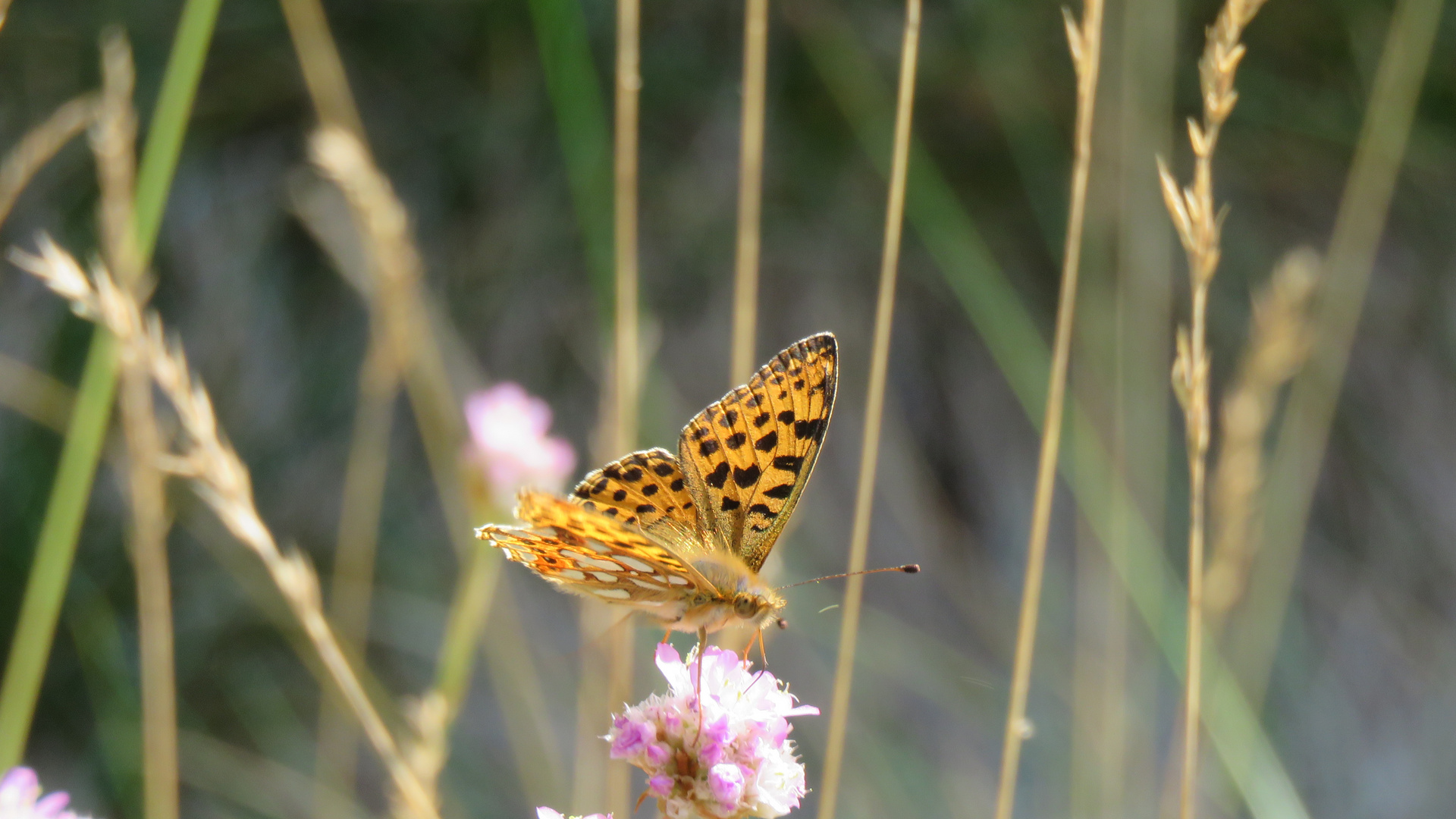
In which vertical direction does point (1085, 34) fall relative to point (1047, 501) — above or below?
above

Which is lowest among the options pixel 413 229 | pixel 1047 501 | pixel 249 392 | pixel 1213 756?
pixel 1047 501

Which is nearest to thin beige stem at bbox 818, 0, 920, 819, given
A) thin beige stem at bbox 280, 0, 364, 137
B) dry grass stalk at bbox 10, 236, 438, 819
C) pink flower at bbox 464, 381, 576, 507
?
dry grass stalk at bbox 10, 236, 438, 819

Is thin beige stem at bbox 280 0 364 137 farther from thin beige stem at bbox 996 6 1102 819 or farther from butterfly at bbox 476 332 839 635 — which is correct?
thin beige stem at bbox 996 6 1102 819

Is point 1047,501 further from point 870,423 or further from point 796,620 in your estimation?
point 796,620

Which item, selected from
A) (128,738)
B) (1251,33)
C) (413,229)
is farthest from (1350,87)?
(128,738)

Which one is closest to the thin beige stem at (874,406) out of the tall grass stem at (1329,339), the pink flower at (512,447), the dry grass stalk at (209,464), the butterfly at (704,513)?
the butterfly at (704,513)

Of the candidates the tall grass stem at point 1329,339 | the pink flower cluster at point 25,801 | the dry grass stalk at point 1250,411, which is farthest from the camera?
the tall grass stem at point 1329,339

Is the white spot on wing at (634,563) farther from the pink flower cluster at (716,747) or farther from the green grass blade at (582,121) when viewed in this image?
the green grass blade at (582,121)

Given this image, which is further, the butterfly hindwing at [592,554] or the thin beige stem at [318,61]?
the thin beige stem at [318,61]
